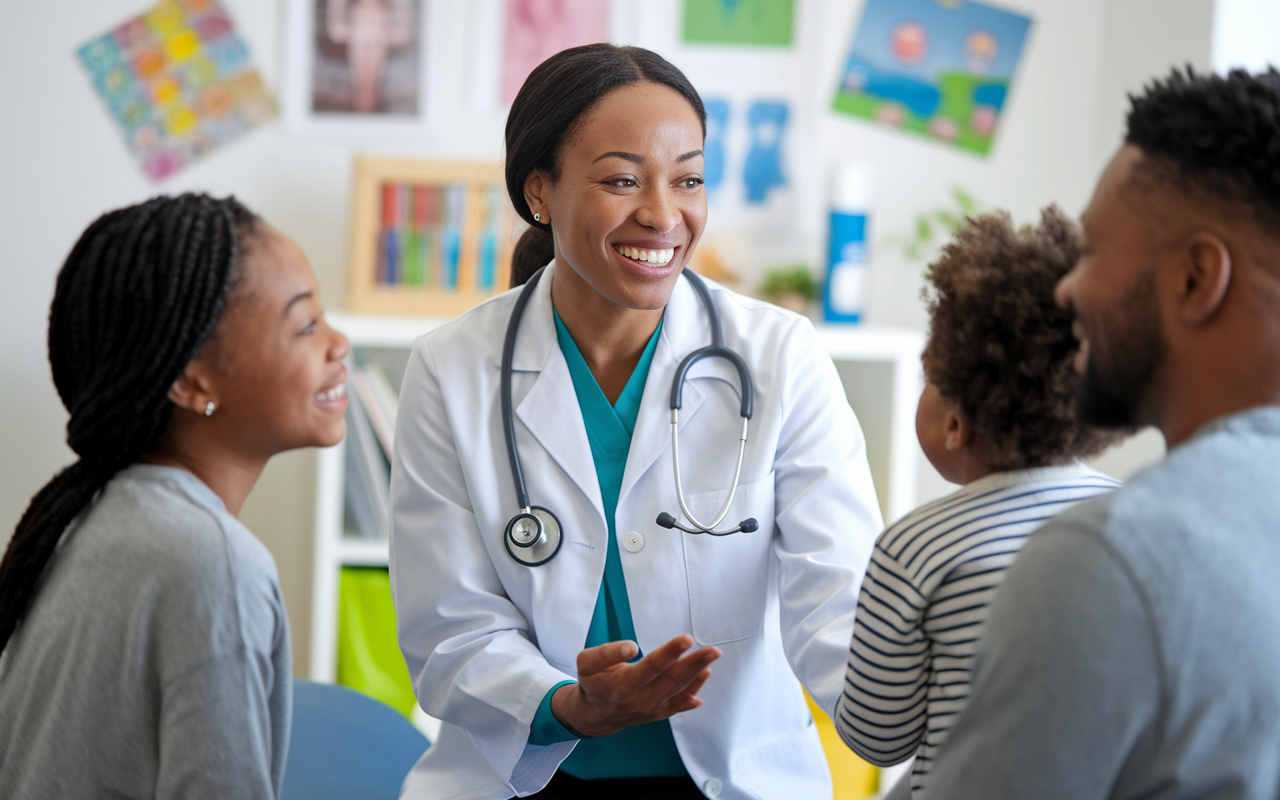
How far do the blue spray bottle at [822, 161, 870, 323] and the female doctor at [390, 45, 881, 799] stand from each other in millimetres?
972

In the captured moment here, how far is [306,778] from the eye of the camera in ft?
4.88

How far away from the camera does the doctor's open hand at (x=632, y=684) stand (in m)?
1.03

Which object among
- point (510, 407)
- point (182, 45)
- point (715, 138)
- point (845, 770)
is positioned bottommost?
point (845, 770)

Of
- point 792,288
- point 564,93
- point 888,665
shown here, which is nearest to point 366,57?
point 792,288

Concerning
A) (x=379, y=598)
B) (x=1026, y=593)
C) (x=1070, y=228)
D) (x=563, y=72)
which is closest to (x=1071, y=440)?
(x=1070, y=228)

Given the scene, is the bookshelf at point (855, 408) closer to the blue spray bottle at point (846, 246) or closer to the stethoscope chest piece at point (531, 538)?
the blue spray bottle at point (846, 246)

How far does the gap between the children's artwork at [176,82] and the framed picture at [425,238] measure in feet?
1.20

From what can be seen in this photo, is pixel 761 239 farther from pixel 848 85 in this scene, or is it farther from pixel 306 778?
pixel 306 778

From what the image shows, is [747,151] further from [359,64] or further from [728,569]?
[728,569]

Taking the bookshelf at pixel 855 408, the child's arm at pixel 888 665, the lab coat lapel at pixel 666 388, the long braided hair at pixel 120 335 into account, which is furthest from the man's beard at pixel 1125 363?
the bookshelf at pixel 855 408

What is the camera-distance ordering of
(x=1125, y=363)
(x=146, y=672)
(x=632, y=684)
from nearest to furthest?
(x=1125, y=363) → (x=146, y=672) → (x=632, y=684)

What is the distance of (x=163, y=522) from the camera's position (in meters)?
0.93

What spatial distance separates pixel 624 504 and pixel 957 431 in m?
0.50

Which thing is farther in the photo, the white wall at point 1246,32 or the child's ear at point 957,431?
the white wall at point 1246,32
